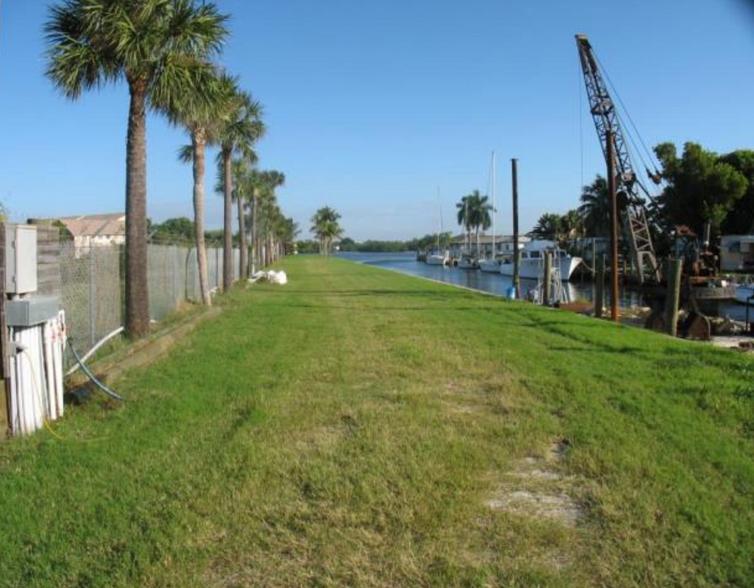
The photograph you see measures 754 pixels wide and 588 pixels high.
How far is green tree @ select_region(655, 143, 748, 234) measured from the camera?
57344 millimetres

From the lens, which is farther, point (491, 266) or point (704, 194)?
point (491, 266)

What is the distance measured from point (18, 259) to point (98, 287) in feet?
18.5

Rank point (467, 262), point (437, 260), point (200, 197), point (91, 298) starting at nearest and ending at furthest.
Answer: point (91, 298)
point (200, 197)
point (467, 262)
point (437, 260)

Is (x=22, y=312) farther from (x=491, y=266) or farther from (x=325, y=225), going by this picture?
(x=325, y=225)

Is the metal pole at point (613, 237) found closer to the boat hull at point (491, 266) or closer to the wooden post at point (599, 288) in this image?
A: the wooden post at point (599, 288)

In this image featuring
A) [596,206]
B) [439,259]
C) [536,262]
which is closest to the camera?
[536,262]

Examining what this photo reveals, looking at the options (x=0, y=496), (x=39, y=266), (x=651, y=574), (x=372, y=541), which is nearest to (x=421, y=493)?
(x=372, y=541)

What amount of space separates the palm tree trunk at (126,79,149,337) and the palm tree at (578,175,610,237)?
77.6 meters

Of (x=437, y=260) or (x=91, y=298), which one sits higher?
(x=91, y=298)

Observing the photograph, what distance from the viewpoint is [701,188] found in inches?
2295

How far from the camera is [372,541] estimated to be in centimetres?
386

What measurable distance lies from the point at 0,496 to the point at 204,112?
29.5ft

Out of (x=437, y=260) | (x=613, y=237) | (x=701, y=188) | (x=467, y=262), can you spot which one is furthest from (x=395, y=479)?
(x=437, y=260)

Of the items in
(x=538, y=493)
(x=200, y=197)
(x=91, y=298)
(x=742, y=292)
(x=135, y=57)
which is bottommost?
(x=742, y=292)
